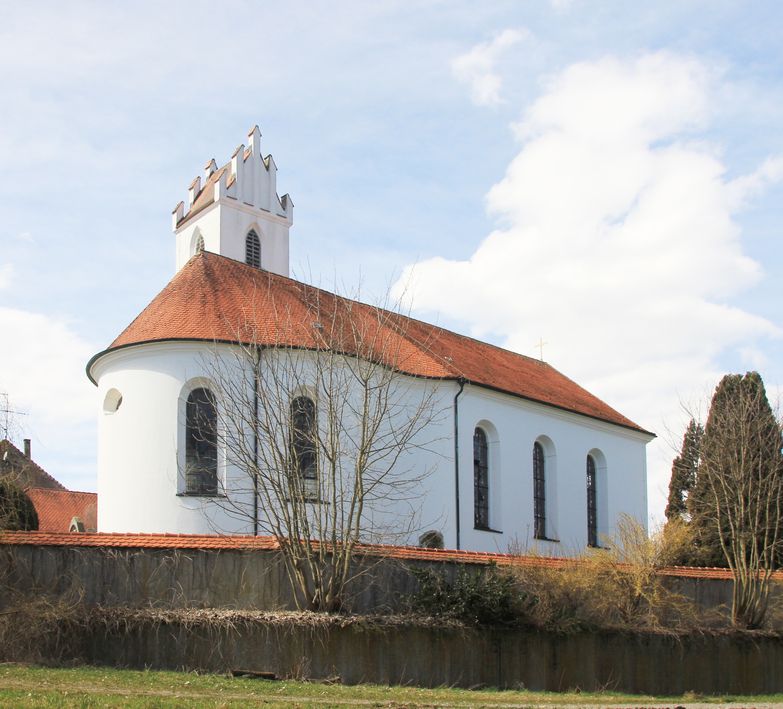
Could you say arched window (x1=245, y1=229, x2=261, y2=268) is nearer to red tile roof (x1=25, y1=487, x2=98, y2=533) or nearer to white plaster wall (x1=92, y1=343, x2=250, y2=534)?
red tile roof (x1=25, y1=487, x2=98, y2=533)

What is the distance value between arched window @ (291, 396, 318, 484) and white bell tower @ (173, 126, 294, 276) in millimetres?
18005

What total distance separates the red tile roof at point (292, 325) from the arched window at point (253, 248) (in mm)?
10404

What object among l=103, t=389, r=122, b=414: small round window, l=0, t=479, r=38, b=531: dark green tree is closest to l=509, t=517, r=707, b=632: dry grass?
l=0, t=479, r=38, b=531: dark green tree

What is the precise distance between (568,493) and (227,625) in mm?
18962

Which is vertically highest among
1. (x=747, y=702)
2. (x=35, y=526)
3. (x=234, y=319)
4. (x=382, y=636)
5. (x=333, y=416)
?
(x=234, y=319)

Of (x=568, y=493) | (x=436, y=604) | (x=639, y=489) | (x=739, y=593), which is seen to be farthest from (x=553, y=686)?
(x=639, y=489)

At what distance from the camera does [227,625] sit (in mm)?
18250

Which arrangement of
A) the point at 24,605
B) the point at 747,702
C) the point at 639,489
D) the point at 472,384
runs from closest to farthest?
the point at 24,605 < the point at 747,702 < the point at 472,384 < the point at 639,489

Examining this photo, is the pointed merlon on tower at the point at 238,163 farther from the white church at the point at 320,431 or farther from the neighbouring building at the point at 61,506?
the neighbouring building at the point at 61,506

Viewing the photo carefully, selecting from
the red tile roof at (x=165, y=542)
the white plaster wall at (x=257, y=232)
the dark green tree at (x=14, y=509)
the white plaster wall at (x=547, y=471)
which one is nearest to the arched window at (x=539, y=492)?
the white plaster wall at (x=547, y=471)

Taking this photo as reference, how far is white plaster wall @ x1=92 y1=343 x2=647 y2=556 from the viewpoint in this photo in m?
26.2

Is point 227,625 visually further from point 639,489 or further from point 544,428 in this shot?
point 639,489

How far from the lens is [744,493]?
26891 mm

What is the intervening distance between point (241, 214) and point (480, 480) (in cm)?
1778
